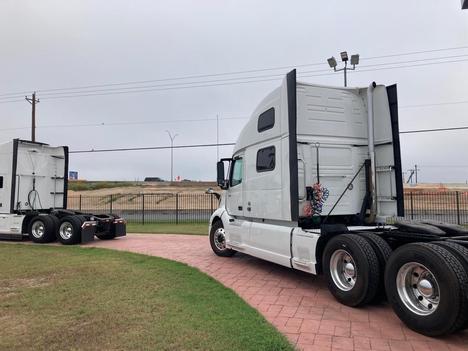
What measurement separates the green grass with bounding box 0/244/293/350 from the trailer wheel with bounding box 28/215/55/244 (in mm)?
4770

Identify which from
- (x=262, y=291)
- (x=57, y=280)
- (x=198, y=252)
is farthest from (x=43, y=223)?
(x=262, y=291)

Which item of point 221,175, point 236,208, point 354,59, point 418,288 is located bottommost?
point 418,288

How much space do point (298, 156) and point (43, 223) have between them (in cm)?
993

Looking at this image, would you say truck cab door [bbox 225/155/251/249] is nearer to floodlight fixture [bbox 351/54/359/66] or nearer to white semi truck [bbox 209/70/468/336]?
white semi truck [bbox 209/70/468/336]

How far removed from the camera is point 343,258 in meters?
5.77

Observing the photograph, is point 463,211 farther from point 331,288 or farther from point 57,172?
point 57,172

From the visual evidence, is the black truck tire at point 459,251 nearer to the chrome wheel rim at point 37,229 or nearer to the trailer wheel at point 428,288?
the trailer wheel at point 428,288

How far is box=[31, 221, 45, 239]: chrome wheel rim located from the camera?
13.3m

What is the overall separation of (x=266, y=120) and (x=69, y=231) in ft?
27.6

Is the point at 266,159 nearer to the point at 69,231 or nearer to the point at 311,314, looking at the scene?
the point at 311,314

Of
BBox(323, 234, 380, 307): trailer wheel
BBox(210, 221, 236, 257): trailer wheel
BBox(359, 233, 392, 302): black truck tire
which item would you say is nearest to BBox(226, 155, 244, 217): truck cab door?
BBox(210, 221, 236, 257): trailer wheel

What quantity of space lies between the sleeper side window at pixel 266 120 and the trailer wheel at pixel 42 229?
8.74 m

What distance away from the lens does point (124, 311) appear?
5.16m

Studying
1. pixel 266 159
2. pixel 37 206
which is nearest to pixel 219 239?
pixel 266 159
